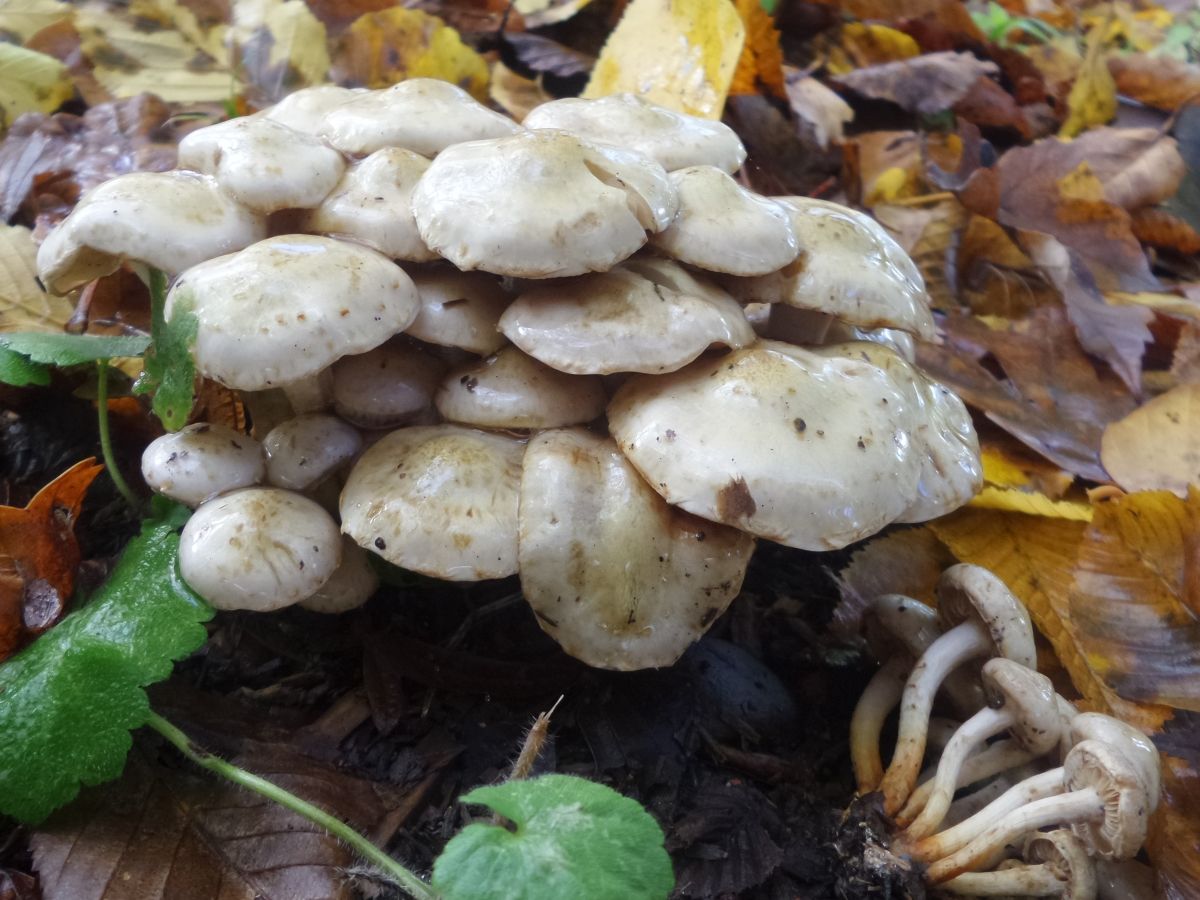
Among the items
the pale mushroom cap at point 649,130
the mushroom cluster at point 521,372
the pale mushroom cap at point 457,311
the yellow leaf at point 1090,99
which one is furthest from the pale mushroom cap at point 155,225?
the yellow leaf at point 1090,99

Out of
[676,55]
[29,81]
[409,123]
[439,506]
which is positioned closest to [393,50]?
[676,55]

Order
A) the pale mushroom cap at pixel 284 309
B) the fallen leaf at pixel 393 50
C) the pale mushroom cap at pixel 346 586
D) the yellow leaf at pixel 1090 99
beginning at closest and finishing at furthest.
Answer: the pale mushroom cap at pixel 284 309
the pale mushroom cap at pixel 346 586
the fallen leaf at pixel 393 50
the yellow leaf at pixel 1090 99

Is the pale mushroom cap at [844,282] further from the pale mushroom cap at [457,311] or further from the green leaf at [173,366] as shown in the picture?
the green leaf at [173,366]

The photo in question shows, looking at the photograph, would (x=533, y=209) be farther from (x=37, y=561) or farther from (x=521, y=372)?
(x=37, y=561)

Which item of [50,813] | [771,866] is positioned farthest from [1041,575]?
[50,813]

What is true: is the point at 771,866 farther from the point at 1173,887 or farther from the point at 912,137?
the point at 912,137

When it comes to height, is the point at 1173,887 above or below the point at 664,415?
below
